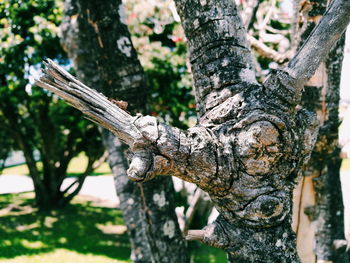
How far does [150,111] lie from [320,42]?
1878mm

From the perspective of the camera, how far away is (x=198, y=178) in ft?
5.55

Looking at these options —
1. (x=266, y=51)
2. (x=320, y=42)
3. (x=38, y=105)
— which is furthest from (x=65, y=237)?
(x=320, y=42)

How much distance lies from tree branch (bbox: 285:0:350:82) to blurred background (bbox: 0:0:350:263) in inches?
43.5

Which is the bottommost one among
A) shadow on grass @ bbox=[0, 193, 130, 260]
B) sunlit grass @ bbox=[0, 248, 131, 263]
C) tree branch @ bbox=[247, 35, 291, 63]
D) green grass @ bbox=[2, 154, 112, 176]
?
sunlit grass @ bbox=[0, 248, 131, 263]

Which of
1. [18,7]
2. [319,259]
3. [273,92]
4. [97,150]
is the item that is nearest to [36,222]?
[97,150]

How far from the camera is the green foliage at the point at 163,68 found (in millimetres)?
8047

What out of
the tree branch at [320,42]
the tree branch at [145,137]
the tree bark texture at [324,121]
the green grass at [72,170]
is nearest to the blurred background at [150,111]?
the tree bark texture at [324,121]

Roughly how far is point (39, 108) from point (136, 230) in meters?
8.12

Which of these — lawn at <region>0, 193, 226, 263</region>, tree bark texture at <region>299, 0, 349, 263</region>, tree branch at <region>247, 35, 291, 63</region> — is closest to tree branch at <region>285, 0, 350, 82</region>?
tree bark texture at <region>299, 0, 349, 263</region>

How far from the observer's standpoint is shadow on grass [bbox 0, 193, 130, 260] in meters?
8.50

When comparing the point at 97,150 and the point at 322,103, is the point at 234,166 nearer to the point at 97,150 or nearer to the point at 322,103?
the point at 322,103

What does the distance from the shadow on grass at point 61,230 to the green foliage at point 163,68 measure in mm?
3392

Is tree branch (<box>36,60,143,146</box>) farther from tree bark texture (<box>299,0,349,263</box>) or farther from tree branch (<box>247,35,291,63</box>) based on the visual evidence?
tree branch (<box>247,35,291,63</box>)

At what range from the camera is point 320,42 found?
1727 mm
